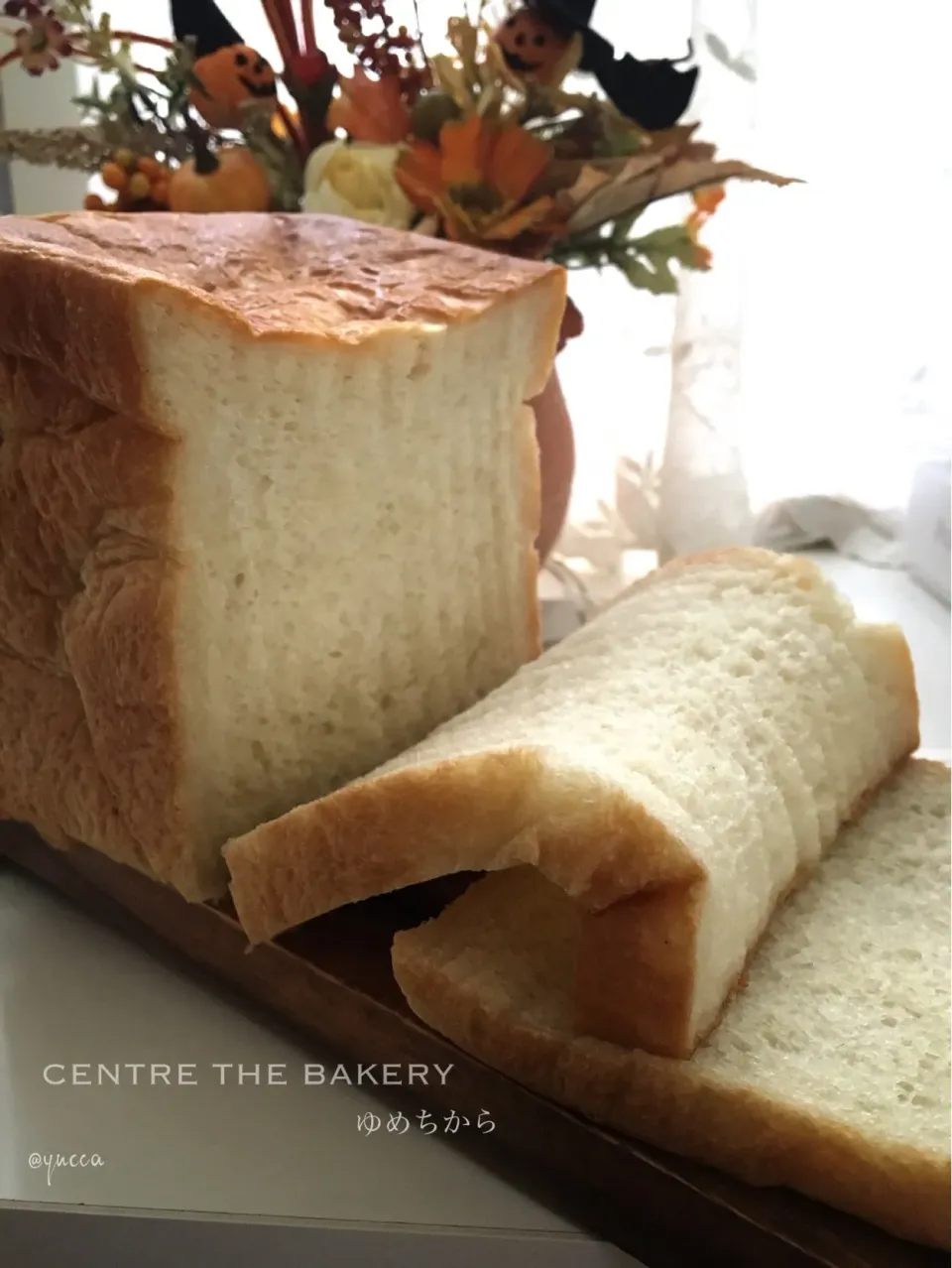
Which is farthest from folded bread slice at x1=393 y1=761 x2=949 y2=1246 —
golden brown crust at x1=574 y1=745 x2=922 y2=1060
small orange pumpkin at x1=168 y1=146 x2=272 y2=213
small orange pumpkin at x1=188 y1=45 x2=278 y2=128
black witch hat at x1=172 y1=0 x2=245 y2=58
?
black witch hat at x1=172 y1=0 x2=245 y2=58

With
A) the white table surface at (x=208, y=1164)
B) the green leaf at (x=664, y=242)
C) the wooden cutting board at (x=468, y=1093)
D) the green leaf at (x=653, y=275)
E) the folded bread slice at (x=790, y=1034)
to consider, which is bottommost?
the white table surface at (x=208, y=1164)

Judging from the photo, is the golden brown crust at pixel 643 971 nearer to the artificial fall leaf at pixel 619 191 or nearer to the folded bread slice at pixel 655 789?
the folded bread slice at pixel 655 789

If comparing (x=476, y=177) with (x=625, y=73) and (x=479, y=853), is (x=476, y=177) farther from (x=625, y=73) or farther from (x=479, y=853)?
(x=479, y=853)

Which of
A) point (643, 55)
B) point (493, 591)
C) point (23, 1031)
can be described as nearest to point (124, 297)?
point (493, 591)

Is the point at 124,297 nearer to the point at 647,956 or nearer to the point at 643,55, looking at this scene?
the point at 647,956

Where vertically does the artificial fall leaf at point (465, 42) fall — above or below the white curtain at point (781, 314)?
above

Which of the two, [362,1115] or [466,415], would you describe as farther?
[466,415]

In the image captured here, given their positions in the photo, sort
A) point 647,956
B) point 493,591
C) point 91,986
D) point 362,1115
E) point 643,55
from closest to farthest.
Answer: point 647,956 → point 362,1115 → point 91,986 → point 493,591 → point 643,55

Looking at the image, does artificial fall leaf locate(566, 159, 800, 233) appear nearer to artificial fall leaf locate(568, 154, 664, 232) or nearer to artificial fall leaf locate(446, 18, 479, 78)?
artificial fall leaf locate(568, 154, 664, 232)

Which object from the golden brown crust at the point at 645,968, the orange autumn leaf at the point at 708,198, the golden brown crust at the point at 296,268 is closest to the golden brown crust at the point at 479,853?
the golden brown crust at the point at 645,968
